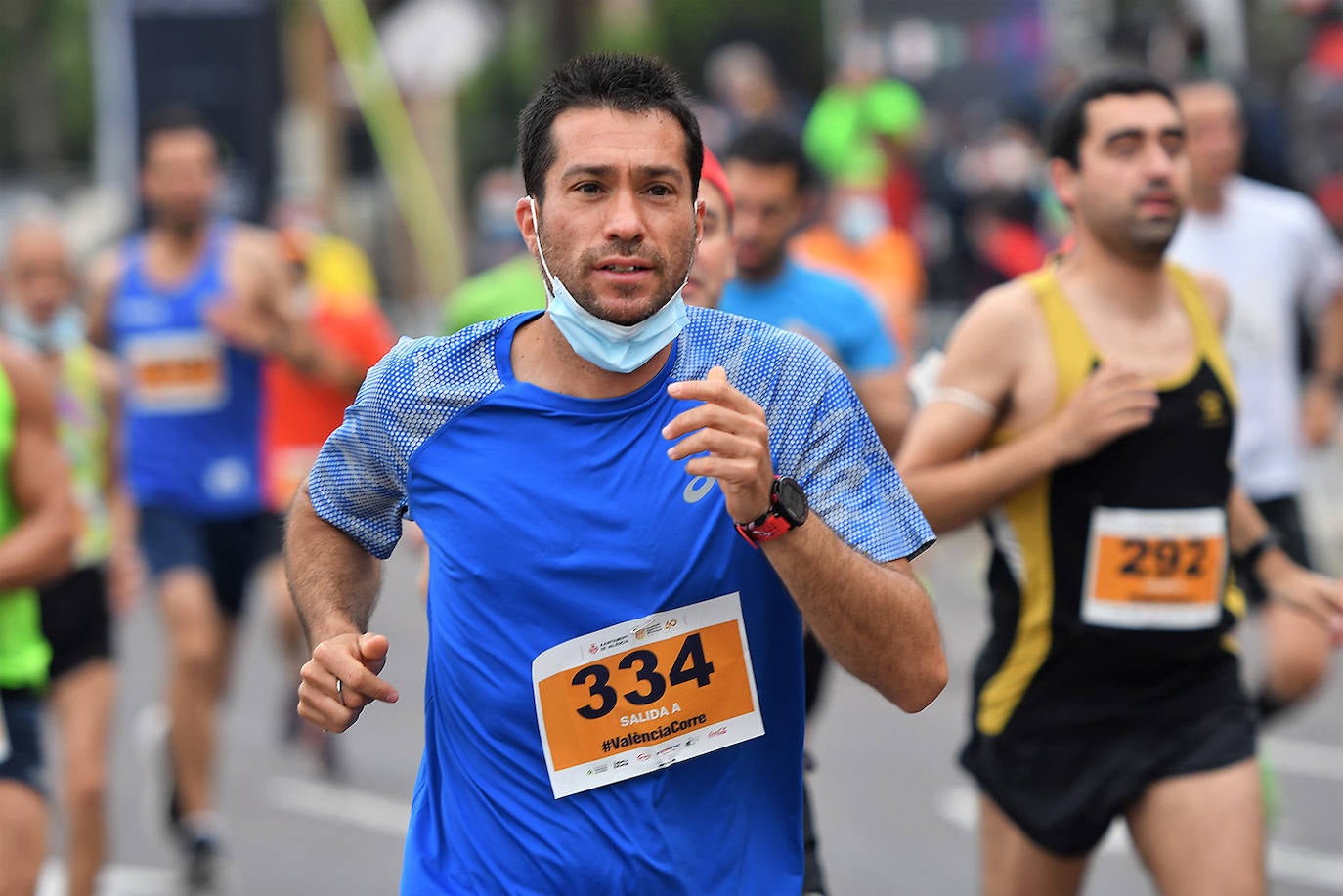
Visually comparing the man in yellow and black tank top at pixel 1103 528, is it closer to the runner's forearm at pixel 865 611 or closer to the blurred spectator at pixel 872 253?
the runner's forearm at pixel 865 611

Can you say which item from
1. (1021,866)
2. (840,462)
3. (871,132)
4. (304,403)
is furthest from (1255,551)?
(871,132)

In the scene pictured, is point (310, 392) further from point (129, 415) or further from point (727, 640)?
point (727, 640)

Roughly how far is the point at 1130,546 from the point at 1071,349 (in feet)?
1.49

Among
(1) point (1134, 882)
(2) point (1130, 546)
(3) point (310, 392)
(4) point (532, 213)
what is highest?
(4) point (532, 213)

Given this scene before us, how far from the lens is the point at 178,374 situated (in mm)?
8500

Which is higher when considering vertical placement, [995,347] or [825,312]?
[995,347]

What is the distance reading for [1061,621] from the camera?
15.8 feet

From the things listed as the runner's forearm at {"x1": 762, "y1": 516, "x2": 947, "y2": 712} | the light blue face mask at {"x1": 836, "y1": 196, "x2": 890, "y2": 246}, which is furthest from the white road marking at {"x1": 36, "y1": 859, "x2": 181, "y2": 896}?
the light blue face mask at {"x1": 836, "y1": 196, "x2": 890, "y2": 246}

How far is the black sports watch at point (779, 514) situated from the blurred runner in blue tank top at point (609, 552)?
15cm

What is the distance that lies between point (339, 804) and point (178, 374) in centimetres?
178

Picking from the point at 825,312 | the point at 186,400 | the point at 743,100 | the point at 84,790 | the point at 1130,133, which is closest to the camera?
the point at 1130,133

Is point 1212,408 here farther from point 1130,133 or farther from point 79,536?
point 79,536

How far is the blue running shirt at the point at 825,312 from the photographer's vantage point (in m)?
6.35

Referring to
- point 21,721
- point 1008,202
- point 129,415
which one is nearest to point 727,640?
point 21,721
